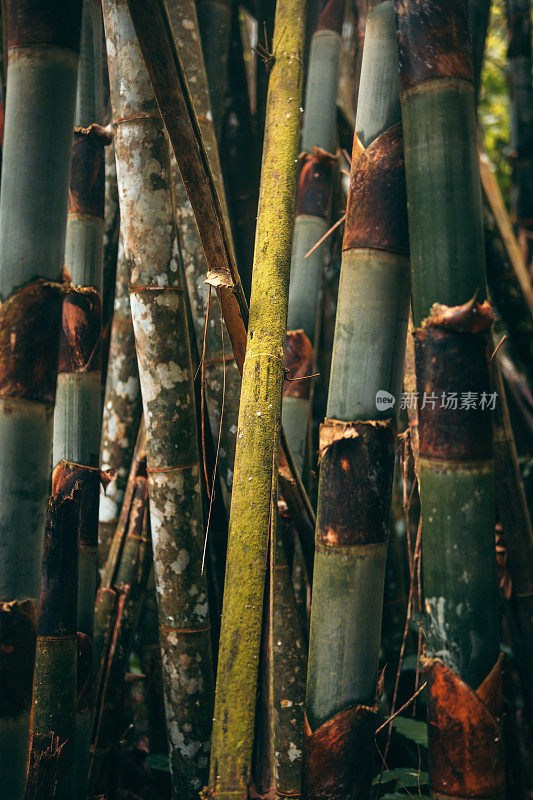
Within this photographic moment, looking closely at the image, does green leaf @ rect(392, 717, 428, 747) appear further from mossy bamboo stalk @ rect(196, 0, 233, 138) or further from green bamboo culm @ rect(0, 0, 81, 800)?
mossy bamboo stalk @ rect(196, 0, 233, 138)

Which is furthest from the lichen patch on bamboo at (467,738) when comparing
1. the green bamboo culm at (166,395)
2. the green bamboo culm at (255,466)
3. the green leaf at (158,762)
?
the green leaf at (158,762)

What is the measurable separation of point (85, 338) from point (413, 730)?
4.52 ft

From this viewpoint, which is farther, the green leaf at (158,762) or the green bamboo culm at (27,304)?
the green leaf at (158,762)

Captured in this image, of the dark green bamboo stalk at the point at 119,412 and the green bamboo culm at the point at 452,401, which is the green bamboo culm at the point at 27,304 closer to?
the green bamboo culm at the point at 452,401

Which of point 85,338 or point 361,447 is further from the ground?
point 85,338

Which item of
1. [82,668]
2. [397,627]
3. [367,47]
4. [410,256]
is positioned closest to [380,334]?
[410,256]

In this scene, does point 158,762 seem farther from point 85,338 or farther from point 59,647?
point 85,338

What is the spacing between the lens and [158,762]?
178 cm

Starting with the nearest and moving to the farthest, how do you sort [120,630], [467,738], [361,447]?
1. [467,738]
2. [361,447]
3. [120,630]

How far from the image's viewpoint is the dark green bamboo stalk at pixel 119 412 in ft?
6.11

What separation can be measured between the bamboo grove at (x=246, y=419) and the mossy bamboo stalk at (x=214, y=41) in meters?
0.19

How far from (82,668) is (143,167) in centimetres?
104

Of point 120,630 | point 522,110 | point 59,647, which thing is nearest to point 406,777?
point 120,630

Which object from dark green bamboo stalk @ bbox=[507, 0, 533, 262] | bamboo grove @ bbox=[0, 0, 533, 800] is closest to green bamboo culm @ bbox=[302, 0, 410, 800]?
bamboo grove @ bbox=[0, 0, 533, 800]
